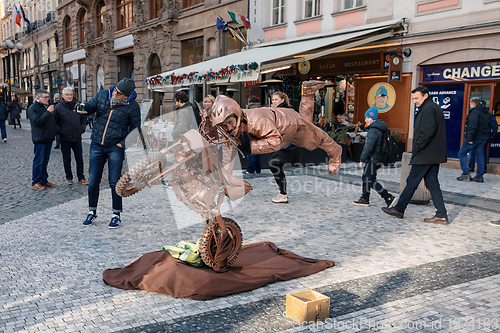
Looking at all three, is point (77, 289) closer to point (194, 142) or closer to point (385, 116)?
point (194, 142)

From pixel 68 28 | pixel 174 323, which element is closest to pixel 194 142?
pixel 174 323

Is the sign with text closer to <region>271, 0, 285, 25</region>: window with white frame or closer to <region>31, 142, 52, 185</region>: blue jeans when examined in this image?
<region>271, 0, 285, 25</region>: window with white frame

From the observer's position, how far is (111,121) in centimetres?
567

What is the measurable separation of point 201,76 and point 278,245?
9.06m

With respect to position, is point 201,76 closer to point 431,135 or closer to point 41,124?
point 41,124

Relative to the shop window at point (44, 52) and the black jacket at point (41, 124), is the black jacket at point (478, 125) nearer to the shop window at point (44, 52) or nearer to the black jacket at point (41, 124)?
the black jacket at point (41, 124)

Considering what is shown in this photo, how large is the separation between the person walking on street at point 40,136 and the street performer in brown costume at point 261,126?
5.90m

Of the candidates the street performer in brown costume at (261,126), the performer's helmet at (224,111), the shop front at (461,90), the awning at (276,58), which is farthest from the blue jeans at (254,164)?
the performer's helmet at (224,111)

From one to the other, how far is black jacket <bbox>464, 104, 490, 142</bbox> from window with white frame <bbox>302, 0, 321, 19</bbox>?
306 inches

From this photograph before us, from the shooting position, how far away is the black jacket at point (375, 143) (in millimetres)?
6789

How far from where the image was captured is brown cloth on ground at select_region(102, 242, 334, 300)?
12.1 ft

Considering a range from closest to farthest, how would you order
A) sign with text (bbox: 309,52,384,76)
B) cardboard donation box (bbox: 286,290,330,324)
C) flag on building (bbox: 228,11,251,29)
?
cardboard donation box (bbox: 286,290,330,324) → sign with text (bbox: 309,52,384,76) → flag on building (bbox: 228,11,251,29)

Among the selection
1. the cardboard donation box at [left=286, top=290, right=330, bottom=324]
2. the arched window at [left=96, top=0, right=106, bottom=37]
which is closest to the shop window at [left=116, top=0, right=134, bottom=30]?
the arched window at [left=96, top=0, right=106, bottom=37]

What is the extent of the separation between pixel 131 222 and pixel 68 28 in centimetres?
3687
